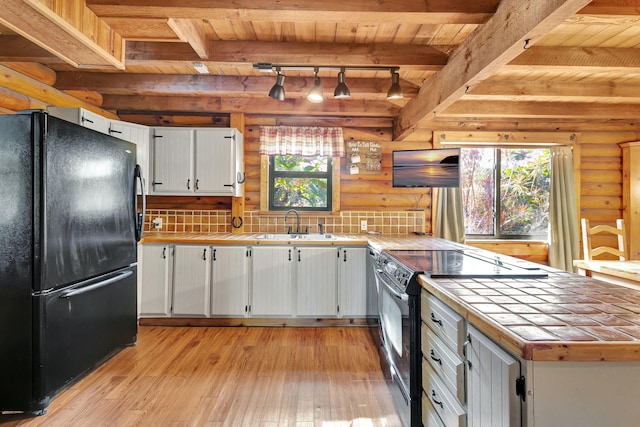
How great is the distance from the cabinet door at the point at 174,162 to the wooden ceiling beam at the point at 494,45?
2.44 metres

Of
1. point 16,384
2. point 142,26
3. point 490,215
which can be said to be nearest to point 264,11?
point 142,26

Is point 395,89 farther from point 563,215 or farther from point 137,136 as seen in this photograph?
point 563,215

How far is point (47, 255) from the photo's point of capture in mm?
1854

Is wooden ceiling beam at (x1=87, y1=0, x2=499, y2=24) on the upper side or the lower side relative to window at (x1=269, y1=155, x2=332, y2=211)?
upper

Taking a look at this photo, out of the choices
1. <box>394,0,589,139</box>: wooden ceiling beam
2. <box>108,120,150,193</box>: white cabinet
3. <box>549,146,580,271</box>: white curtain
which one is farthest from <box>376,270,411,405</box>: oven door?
<box>549,146,580,271</box>: white curtain

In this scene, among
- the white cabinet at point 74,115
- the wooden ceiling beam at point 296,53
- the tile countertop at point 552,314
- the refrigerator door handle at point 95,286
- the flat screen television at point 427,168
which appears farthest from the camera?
the flat screen television at point 427,168

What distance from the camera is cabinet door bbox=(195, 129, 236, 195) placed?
344cm

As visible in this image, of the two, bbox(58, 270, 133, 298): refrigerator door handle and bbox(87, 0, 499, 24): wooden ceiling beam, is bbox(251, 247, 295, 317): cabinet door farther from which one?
bbox(87, 0, 499, 24): wooden ceiling beam

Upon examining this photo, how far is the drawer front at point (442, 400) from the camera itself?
4.03 feet

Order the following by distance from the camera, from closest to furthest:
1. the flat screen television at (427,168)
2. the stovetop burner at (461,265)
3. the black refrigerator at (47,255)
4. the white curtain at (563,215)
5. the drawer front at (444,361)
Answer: the drawer front at (444,361) → the stovetop burner at (461,265) → the black refrigerator at (47,255) → the flat screen television at (427,168) → the white curtain at (563,215)

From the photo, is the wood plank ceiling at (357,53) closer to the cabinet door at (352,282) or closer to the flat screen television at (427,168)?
the flat screen television at (427,168)

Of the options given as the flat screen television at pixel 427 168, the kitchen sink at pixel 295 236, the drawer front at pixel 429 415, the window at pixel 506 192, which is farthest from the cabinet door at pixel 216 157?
the window at pixel 506 192

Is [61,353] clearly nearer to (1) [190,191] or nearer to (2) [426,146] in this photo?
(1) [190,191]

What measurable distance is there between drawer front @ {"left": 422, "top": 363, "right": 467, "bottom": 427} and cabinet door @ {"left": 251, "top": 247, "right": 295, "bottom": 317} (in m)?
1.78
